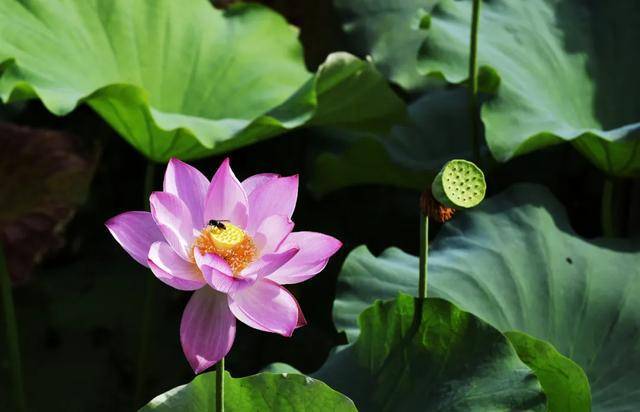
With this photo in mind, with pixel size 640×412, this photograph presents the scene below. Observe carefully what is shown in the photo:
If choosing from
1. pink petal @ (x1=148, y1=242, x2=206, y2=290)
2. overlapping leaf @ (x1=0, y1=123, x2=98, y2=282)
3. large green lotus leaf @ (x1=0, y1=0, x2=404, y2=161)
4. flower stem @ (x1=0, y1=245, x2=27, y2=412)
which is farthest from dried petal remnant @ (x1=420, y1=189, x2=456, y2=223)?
overlapping leaf @ (x1=0, y1=123, x2=98, y2=282)

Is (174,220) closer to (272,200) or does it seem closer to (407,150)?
(272,200)

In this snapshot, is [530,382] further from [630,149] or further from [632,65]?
[632,65]

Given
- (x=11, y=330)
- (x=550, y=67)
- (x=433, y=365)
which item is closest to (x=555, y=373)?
(x=433, y=365)

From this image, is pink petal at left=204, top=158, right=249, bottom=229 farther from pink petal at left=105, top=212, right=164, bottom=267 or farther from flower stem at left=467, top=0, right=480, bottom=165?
flower stem at left=467, top=0, right=480, bottom=165

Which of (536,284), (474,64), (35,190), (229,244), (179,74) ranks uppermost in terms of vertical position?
(229,244)

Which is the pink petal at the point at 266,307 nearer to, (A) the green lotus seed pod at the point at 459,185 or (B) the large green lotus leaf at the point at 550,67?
(A) the green lotus seed pod at the point at 459,185
